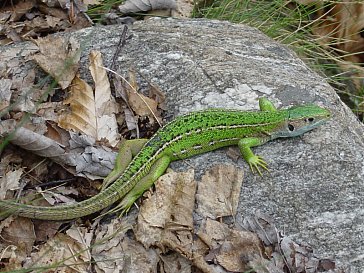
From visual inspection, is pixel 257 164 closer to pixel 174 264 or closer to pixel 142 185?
pixel 142 185

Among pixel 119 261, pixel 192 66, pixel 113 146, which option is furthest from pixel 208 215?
pixel 192 66

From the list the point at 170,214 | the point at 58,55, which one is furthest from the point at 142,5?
the point at 170,214

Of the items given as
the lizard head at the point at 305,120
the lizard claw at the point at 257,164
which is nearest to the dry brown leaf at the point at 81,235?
the lizard claw at the point at 257,164

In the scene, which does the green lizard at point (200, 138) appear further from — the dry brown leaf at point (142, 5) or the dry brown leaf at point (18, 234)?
the dry brown leaf at point (142, 5)

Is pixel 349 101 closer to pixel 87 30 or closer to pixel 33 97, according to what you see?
pixel 87 30

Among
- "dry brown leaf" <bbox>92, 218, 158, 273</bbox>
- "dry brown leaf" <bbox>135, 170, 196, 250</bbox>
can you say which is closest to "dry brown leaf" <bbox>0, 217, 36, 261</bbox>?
"dry brown leaf" <bbox>92, 218, 158, 273</bbox>

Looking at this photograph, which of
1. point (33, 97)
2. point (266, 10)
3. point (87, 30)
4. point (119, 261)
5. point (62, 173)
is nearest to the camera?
point (119, 261)

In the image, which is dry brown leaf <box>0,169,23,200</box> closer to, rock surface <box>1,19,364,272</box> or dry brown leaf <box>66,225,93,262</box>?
dry brown leaf <box>66,225,93,262</box>
